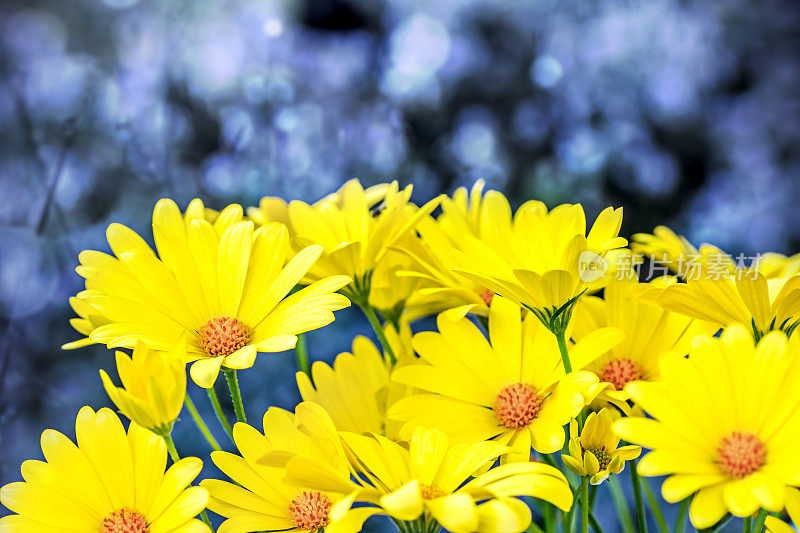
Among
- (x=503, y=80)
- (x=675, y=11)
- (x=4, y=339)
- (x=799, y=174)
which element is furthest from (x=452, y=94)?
(x=4, y=339)

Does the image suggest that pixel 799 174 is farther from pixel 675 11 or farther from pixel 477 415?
pixel 477 415

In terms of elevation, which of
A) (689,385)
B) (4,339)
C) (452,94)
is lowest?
(689,385)

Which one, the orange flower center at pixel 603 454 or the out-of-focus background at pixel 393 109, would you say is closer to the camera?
the orange flower center at pixel 603 454

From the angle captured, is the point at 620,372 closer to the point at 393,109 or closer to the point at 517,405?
the point at 517,405

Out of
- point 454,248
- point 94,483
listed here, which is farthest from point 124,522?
point 454,248

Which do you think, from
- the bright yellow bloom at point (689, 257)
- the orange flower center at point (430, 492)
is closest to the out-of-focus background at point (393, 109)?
the bright yellow bloom at point (689, 257)

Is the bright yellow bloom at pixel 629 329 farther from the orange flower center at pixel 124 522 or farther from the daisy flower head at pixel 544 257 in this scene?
the orange flower center at pixel 124 522
